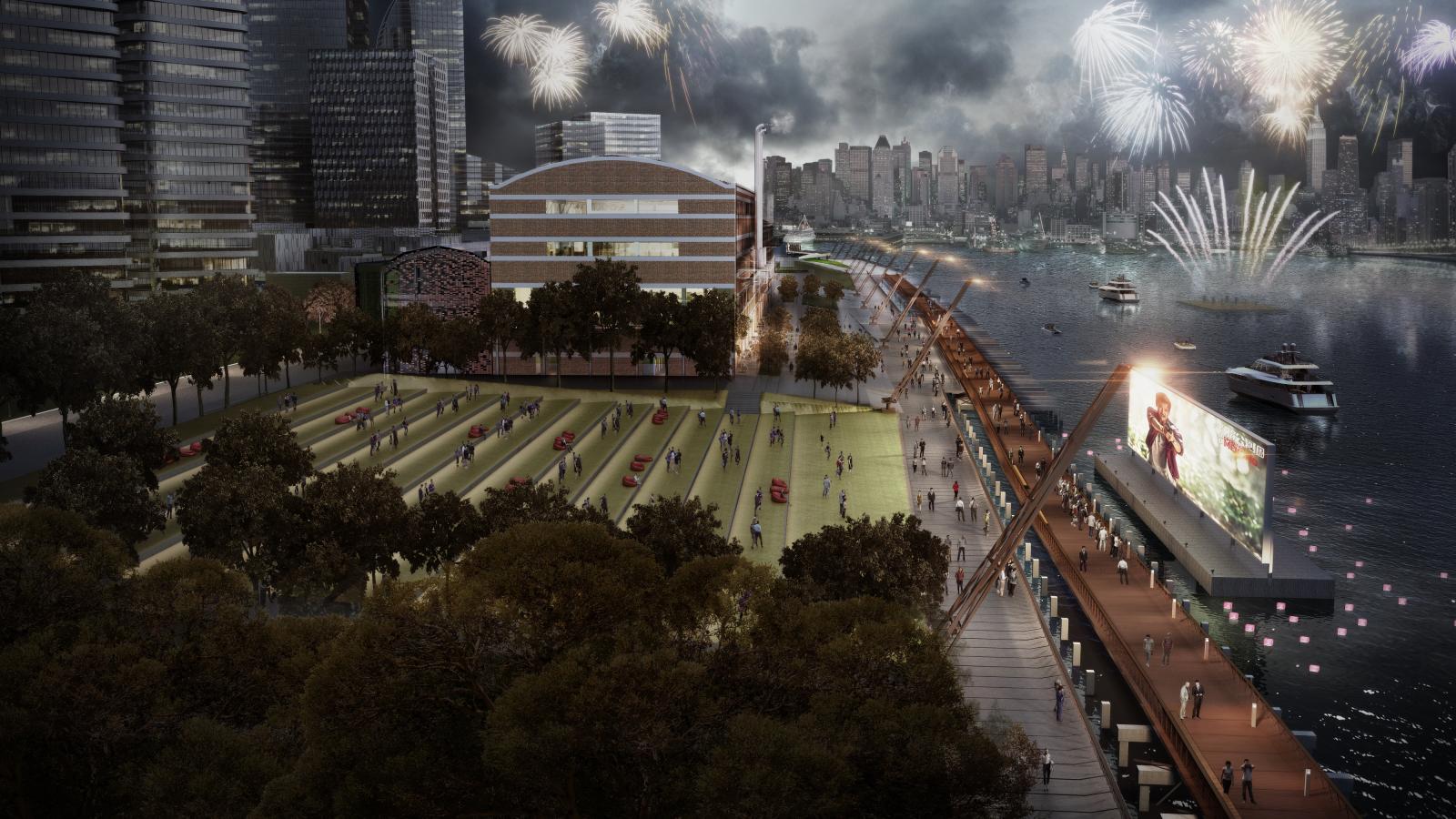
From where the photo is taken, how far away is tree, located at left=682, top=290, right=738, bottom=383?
103 m

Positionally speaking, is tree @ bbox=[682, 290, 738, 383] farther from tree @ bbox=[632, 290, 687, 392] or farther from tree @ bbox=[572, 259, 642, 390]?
tree @ bbox=[572, 259, 642, 390]

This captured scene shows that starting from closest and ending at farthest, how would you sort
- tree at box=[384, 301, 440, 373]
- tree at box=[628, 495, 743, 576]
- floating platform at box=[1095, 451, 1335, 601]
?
tree at box=[628, 495, 743, 576], floating platform at box=[1095, 451, 1335, 601], tree at box=[384, 301, 440, 373]

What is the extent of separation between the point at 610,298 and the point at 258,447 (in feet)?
162

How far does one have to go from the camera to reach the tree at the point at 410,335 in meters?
106

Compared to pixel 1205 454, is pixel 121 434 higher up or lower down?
higher up

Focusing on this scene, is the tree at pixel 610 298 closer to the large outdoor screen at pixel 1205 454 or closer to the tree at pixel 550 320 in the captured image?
the tree at pixel 550 320

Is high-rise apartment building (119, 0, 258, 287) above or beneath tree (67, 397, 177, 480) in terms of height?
above

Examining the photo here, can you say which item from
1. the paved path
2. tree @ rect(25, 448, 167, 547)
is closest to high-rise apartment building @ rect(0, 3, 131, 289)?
tree @ rect(25, 448, 167, 547)

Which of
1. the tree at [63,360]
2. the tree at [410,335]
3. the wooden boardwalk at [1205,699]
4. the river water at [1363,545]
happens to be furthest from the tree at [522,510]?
the tree at [410,335]

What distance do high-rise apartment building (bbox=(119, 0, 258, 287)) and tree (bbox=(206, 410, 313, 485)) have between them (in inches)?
4022

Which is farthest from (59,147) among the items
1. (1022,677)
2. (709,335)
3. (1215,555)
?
(1022,677)

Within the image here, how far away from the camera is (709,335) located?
103 metres

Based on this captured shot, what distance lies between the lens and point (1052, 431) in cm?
9512

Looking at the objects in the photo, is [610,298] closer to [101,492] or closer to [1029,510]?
[101,492]
